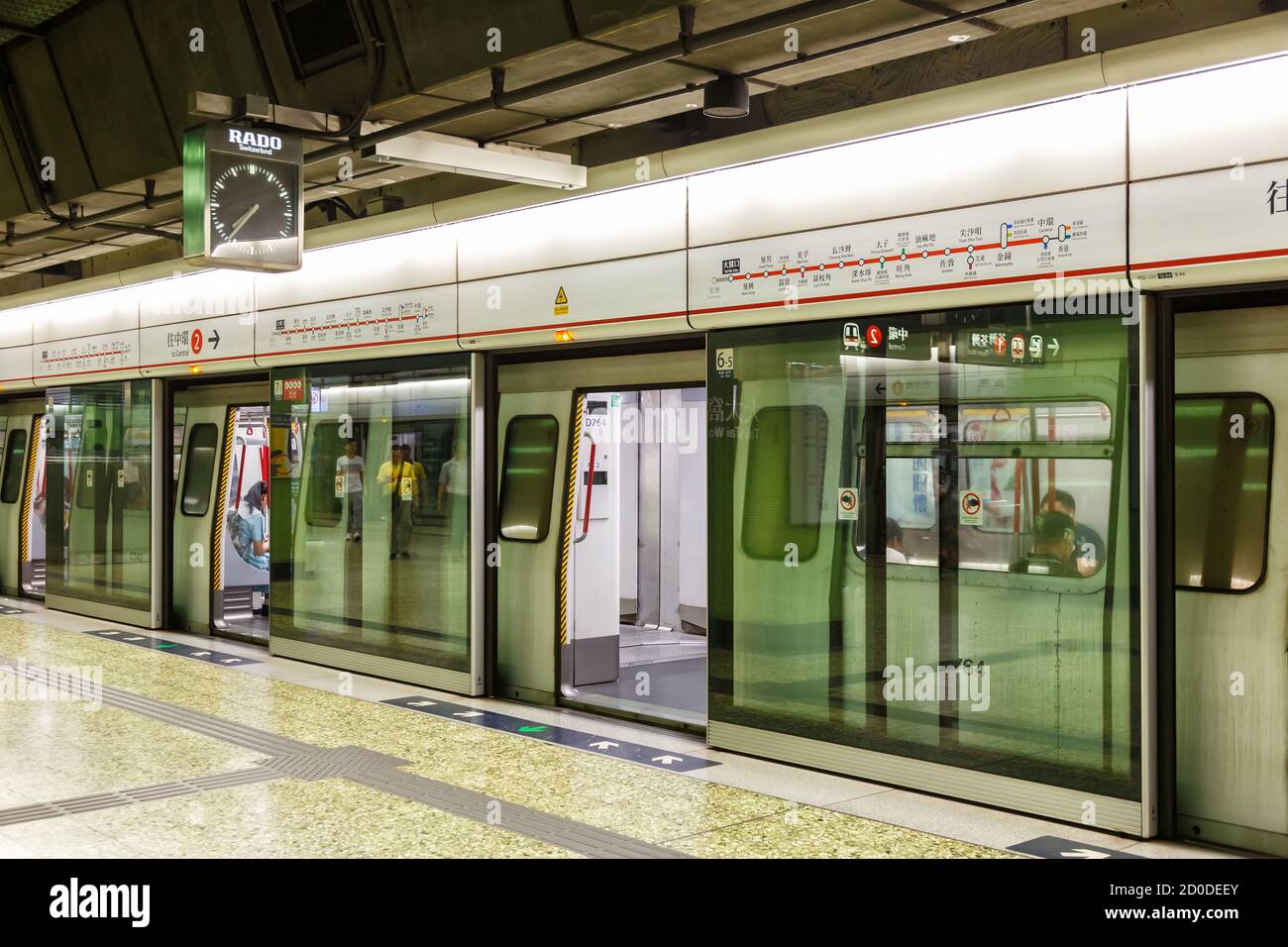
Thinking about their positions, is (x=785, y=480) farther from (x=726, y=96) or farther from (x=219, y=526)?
(x=219, y=526)

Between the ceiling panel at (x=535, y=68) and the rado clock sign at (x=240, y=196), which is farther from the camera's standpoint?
the rado clock sign at (x=240, y=196)

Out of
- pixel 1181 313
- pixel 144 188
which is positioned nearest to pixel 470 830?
pixel 1181 313

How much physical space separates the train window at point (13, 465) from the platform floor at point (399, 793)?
7.26 m

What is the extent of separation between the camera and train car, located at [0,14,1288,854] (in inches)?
189

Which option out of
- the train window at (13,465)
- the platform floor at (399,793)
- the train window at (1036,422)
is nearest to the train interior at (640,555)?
the platform floor at (399,793)

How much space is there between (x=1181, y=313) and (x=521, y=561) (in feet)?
14.1

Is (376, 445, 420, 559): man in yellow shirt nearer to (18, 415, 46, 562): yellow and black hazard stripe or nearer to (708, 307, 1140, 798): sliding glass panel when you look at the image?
(708, 307, 1140, 798): sliding glass panel

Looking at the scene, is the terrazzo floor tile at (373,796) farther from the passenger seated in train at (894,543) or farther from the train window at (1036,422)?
the train window at (1036,422)

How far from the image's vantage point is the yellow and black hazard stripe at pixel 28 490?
14023mm

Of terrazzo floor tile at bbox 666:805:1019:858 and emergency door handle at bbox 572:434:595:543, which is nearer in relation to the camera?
terrazzo floor tile at bbox 666:805:1019:858

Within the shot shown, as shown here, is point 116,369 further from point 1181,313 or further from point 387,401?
point 1181,313

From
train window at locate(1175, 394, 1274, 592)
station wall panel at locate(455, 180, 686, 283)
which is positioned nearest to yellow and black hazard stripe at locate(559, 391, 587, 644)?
station wall panel at locate(455, 180, 686, 283)

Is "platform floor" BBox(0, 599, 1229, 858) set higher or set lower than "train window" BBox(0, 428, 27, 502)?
lower

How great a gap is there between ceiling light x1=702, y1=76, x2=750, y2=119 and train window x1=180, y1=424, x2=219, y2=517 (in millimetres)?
7123
